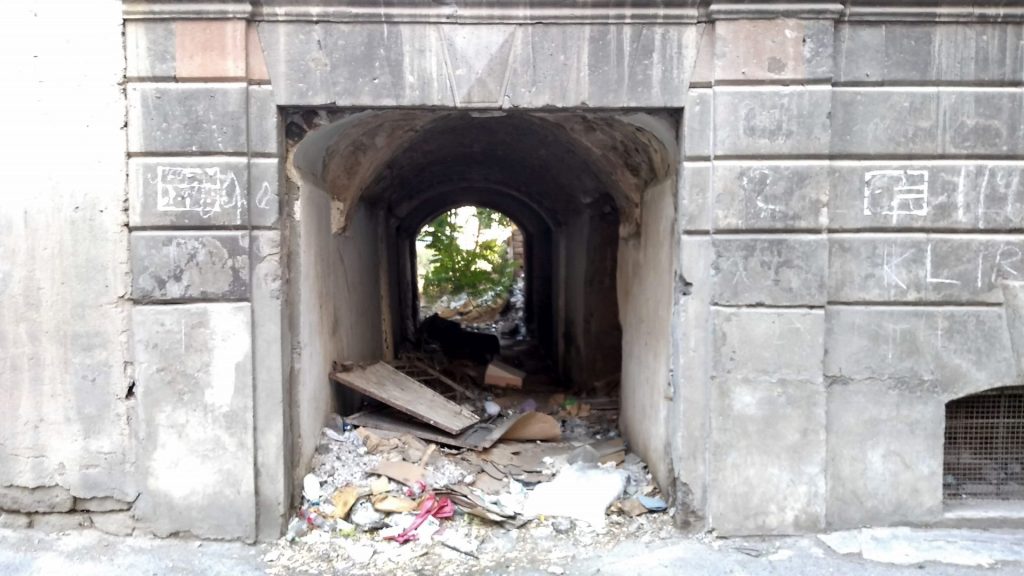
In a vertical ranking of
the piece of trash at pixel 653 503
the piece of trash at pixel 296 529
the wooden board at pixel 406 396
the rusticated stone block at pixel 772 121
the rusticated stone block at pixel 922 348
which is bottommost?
the piece of trash at pixel 296 529

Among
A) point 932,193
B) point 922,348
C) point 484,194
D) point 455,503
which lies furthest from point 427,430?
point 484,194

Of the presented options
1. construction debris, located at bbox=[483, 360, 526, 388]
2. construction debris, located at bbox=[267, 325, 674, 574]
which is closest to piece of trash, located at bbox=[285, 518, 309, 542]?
construction debris, located at bbox=[267, 325, 674, 574]

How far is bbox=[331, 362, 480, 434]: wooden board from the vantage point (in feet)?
17.9

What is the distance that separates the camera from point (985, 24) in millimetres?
4078

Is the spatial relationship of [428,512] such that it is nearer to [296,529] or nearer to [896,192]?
[296,529]

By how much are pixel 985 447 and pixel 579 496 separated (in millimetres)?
2715

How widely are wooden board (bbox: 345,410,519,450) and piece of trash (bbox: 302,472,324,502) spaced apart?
2.86 ft

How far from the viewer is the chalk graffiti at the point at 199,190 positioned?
400 centimetres

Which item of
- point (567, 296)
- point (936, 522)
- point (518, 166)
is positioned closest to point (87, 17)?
point (518, 166)

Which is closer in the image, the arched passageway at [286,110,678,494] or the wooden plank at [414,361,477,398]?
the arched passageway at [286,110,678,494]

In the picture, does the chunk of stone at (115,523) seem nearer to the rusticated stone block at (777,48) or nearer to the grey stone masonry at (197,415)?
the grey stone masonry at (197,415)

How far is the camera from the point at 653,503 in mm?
4551

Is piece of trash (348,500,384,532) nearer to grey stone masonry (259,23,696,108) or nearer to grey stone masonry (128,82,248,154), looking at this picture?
grey stone masonry (128,82,248,154)

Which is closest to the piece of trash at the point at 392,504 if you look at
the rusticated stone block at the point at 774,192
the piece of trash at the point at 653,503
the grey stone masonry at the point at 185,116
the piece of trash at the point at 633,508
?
the piece of trash at the point at 633,508
